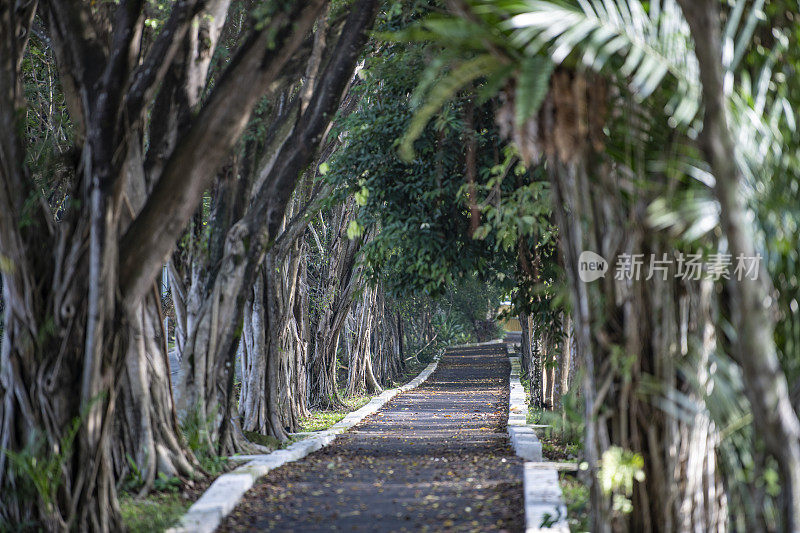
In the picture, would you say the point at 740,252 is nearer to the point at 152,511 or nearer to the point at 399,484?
the point at 152,511

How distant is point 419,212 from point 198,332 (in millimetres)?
3452

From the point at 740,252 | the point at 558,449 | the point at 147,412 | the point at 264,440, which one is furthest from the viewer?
the point at 264,440

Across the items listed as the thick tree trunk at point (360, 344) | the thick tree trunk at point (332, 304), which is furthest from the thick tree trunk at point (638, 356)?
the thick tree trunk at point (360, 344)

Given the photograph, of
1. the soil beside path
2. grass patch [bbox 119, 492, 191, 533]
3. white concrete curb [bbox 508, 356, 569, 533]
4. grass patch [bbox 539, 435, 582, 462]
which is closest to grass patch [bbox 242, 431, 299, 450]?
the soil beside path

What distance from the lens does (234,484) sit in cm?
770

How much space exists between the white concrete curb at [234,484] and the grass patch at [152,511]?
0.09 metres

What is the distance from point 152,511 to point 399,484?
2.80m

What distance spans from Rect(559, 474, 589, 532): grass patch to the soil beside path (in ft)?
1.22

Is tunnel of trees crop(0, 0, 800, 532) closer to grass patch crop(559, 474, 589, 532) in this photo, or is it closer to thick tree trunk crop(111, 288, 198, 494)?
thick tree trunk crop(111, 288, 198, 494)

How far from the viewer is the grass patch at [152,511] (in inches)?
234

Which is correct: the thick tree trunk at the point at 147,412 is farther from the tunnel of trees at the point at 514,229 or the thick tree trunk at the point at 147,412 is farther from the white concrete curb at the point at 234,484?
the white concrete curb at the point at 234,484

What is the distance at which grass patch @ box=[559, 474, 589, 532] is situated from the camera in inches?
226

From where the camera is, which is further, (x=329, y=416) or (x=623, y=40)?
(x=329, y=416)

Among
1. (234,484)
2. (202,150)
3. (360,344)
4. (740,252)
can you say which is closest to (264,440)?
(234,484)
